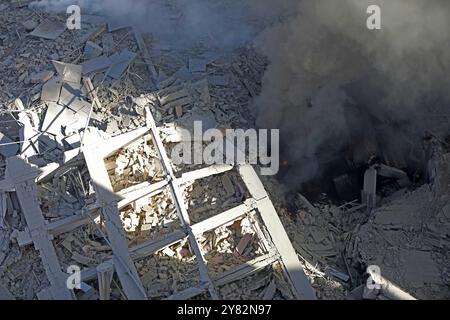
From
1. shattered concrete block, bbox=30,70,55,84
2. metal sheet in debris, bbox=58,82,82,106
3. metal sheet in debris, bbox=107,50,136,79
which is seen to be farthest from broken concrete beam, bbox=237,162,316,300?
shattered concrete block, bbox=30,70,55,84

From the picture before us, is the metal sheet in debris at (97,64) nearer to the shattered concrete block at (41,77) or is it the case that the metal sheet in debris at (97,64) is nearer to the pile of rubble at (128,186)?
the pile of rubble at (128,186)

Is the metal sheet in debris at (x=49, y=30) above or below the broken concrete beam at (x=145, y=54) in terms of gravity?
above

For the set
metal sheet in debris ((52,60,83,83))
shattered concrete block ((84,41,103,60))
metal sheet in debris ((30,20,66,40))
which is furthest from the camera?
metal sheet in debris ((30,20,66,40))

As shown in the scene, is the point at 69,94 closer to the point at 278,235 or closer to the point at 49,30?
the point at 49,30

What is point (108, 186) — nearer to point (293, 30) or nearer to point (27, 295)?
point (27, 295)

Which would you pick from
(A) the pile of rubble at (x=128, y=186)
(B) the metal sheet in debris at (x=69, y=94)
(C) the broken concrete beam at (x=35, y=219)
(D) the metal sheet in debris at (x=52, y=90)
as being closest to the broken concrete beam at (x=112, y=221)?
(A) the pile of rubble at (x=128, y=186)

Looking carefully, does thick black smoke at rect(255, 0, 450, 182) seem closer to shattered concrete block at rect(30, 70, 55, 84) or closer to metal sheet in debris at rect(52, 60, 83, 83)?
metal sheet in debris at rect(52, 60, 83, 83)

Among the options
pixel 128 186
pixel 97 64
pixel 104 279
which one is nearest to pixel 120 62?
pixel 97 64
